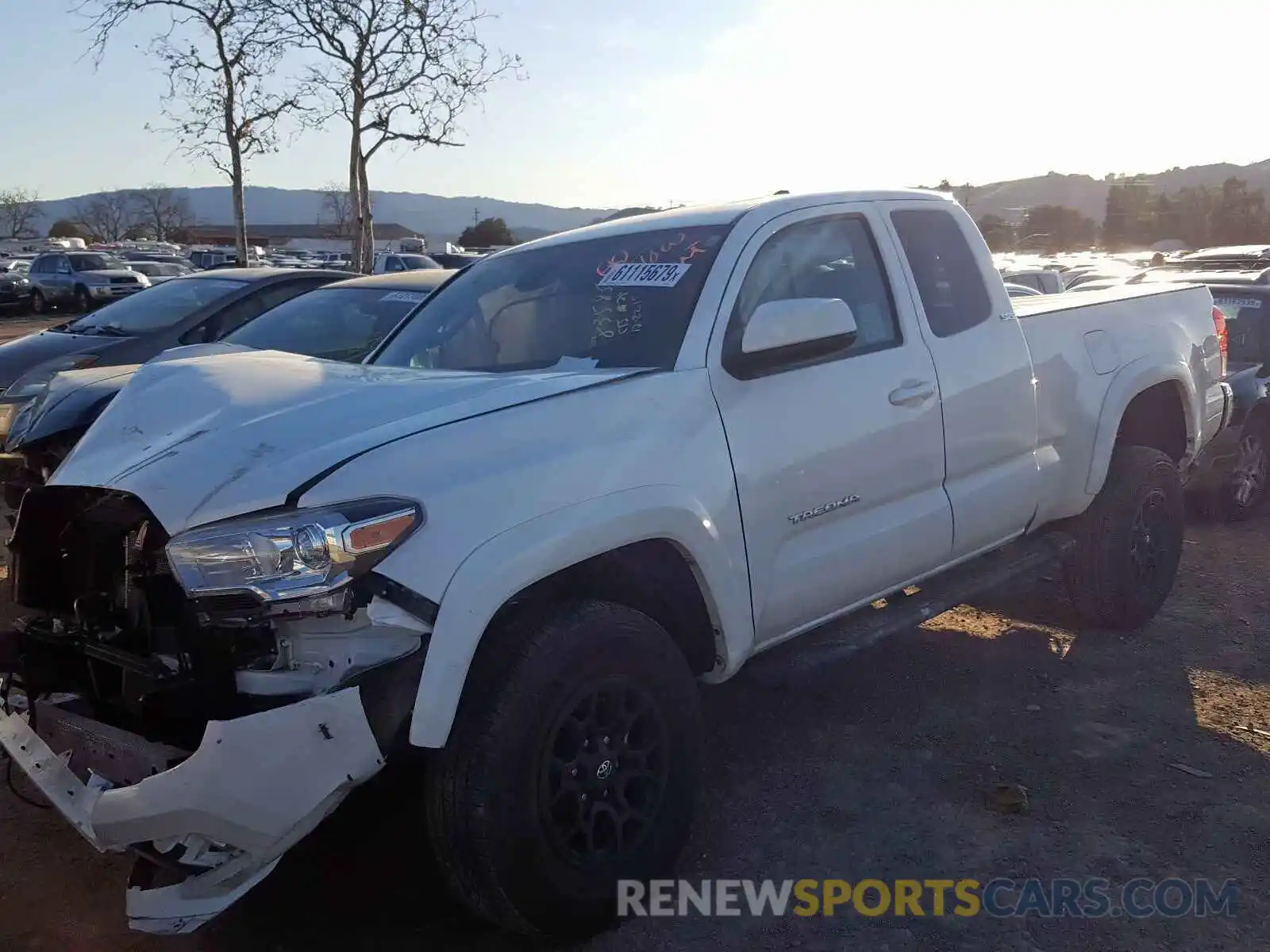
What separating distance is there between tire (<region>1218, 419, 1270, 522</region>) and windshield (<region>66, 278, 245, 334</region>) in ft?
24.1

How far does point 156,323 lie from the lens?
8305mm

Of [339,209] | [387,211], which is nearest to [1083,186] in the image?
[339,209]

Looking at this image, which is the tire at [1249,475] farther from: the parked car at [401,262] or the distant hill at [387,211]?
the distant hill at [387,211]

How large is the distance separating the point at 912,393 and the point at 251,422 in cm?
222

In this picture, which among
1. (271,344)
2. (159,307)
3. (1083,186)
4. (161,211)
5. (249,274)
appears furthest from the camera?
(161,211)

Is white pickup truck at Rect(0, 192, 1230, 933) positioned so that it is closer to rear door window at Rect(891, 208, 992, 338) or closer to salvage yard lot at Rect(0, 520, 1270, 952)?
rear door window at Rect(891, 208, 992, 338)

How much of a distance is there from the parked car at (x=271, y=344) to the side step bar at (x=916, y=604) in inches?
111

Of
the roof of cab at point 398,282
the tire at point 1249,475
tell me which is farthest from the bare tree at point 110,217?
the tire at point 1249,475

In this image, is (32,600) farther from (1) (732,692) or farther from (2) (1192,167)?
(2) (1192,167)

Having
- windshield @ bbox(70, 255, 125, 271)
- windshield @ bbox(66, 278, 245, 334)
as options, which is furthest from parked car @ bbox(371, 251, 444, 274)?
windshield @ bbox(66, 278, 245, 334)

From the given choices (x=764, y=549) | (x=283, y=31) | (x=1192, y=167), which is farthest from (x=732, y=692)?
(x=1192, y=167)

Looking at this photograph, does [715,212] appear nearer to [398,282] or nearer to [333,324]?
[333,324]

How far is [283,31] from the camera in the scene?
18.4 metres

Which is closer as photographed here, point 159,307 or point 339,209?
point 159,307
